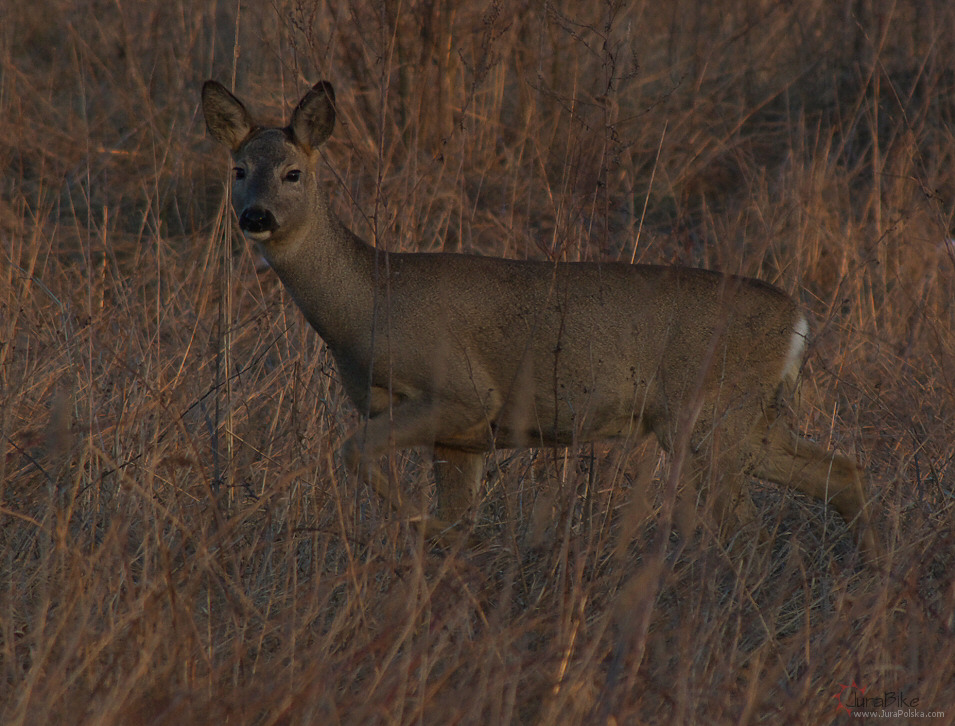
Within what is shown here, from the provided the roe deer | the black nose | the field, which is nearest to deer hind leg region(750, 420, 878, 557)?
the roe deer

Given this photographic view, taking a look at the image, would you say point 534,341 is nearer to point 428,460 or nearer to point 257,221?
point 428,460

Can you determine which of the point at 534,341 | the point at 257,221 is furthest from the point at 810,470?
the point at 257,221

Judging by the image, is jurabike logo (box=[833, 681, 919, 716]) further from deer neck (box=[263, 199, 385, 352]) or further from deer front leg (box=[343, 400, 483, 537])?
deer neck (box=[263, 199, 385, 352])

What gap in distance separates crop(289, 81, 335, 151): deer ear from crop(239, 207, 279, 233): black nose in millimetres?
457

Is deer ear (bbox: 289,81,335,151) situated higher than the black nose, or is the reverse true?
deer ear (bbox: 289,81,335,151)

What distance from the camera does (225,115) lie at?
4488 mm

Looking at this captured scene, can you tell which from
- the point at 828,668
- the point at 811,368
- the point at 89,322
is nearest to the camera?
the point at 828,668

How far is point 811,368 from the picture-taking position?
5441 mm

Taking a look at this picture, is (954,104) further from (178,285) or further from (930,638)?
(930,638)

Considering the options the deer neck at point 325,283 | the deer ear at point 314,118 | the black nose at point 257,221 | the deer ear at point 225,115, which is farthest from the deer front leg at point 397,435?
the deer ear at point 225,115

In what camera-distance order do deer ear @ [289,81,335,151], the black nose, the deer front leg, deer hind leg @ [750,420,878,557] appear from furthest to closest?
deer ear @ [289,81,335,151]
deer hind leg @ [750,420,878,557]
the black nose
the deer front leg

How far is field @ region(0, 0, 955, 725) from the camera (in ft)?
8.98

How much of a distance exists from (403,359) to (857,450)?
1.79 m

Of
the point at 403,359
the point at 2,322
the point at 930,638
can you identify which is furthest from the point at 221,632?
the point at 2,322
